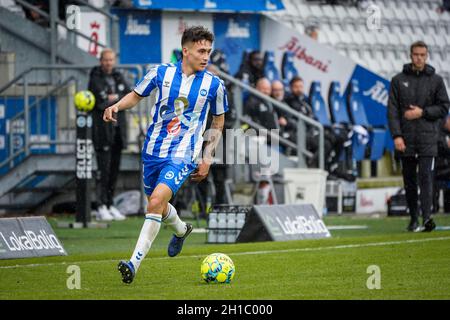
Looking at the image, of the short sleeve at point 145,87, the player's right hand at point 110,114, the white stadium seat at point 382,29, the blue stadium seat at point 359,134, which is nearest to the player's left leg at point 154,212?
the player's right hand at point 110,114

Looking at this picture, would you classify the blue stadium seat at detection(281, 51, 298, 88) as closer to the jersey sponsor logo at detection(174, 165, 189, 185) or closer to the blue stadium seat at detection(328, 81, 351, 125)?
the blue stadium seat at detection(328, 81, 351, 125)

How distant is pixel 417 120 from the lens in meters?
15.2

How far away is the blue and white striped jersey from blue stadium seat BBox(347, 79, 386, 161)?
39.9 ft

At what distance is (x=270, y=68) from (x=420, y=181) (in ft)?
25.4

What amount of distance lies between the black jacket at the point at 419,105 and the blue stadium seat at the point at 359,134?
642cm

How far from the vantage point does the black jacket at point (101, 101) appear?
1739 centimetres

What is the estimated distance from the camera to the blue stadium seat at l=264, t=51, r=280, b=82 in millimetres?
22141

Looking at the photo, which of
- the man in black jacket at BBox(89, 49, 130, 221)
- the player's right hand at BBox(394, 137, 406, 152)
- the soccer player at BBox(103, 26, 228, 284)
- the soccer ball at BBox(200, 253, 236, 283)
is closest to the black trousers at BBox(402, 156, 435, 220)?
the player's right hand at BBox(394, 137, 406, 152)

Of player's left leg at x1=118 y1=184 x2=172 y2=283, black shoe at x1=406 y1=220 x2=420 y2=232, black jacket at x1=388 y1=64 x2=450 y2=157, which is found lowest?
black shoe at x1=406 y1=220 x2=420 y2=232

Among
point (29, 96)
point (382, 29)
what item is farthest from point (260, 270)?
point (382, 29)

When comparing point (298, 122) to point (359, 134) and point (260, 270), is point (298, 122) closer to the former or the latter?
point (359, 134)
